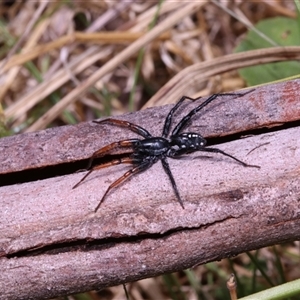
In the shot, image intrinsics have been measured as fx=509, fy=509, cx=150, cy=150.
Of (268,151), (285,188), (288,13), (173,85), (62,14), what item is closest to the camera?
(285,188)

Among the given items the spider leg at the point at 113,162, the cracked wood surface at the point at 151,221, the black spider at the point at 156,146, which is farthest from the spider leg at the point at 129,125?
the cracked wood surface at the point at 151,221

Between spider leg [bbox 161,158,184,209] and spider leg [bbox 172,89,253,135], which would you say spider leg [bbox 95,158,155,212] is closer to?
spider leg [bbox 161,158,184,209]

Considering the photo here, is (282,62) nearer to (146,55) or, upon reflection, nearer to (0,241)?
(146,55)

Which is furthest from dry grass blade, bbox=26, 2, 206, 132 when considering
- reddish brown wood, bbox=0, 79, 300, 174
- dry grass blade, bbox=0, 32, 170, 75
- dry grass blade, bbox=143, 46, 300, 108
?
reddish brown wood, bbox=0, 79, 300, 174

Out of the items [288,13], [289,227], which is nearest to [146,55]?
[288,13]

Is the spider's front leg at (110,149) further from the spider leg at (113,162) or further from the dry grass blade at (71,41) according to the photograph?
the dry grass blade at (71,41)
